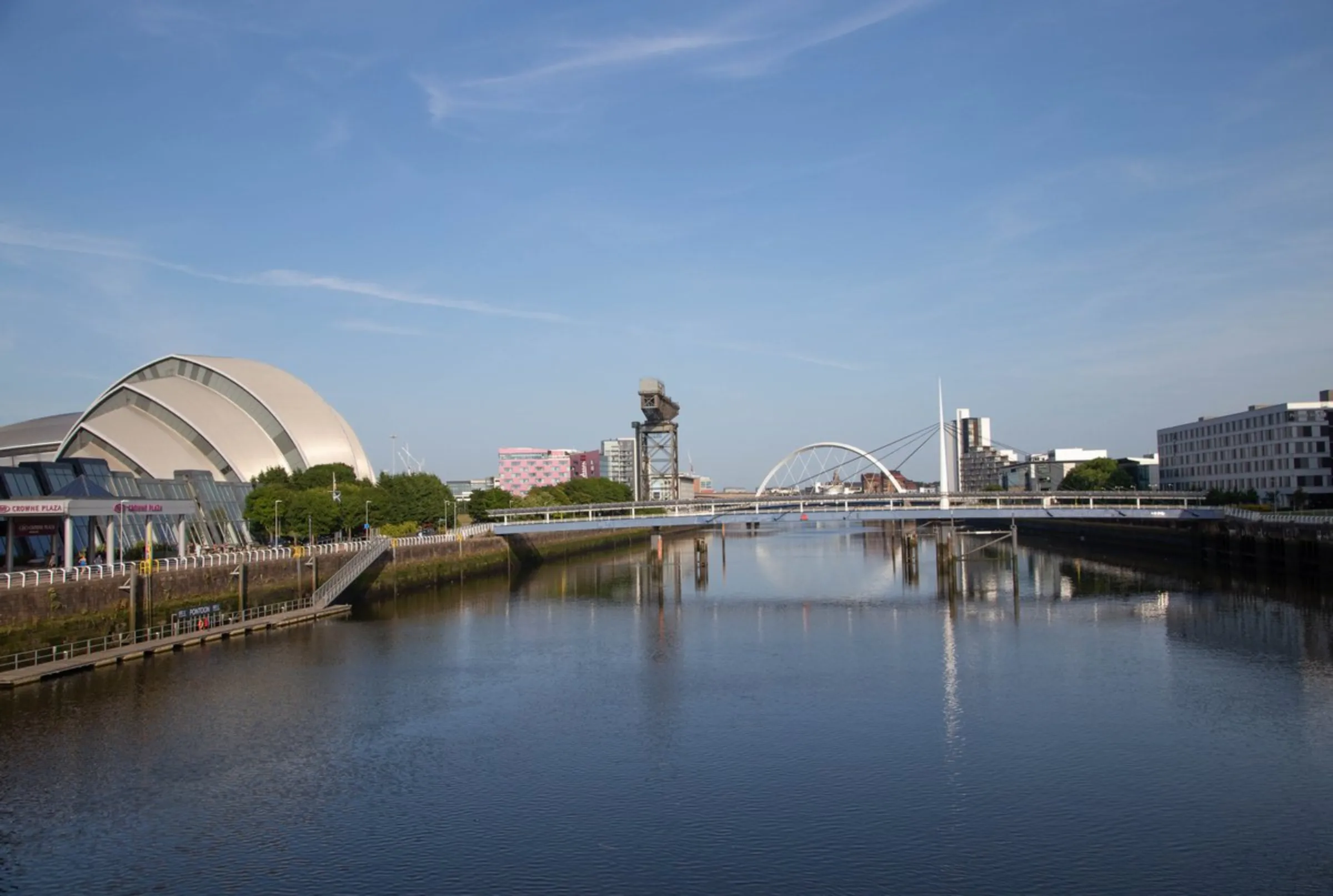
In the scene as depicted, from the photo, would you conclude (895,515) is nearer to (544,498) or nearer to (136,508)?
(136,508)

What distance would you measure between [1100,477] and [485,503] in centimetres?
5754

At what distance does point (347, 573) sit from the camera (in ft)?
140


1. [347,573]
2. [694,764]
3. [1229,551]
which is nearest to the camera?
[694,764]

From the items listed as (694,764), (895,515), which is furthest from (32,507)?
(895,515)

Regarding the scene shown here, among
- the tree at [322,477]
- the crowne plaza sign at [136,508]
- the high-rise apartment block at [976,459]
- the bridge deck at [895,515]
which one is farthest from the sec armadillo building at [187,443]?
the high-rise apartment block at [976,459]

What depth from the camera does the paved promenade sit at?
24294 mm

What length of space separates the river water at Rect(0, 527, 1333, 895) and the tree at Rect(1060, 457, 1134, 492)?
205 feet

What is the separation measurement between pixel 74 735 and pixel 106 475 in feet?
91.0

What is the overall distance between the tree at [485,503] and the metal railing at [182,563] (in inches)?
637

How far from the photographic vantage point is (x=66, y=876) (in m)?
13.6

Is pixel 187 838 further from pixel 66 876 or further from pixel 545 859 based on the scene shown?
pixel 545 859

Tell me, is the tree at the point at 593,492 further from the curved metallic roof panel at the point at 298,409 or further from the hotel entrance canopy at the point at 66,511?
the hotel entrance canopy at the point at 66,511

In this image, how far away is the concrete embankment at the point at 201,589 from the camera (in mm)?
26703

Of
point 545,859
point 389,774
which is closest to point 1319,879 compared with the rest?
point 545,859
